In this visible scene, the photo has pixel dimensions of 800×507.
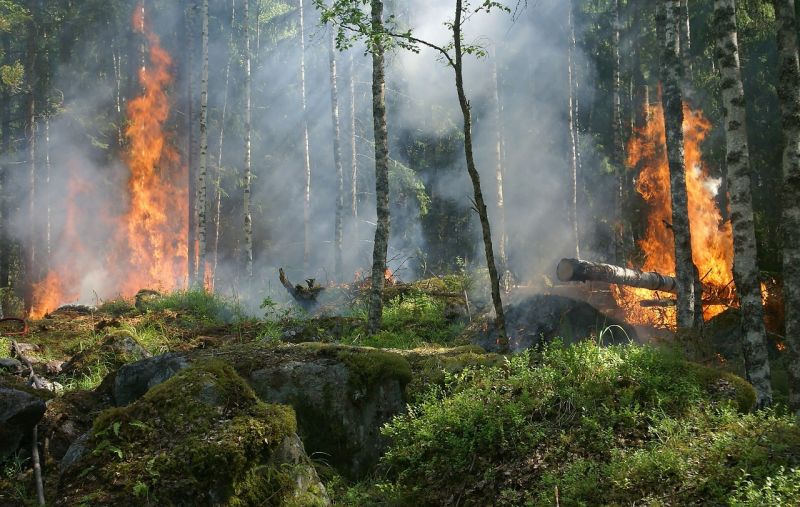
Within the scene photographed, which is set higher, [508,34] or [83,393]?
[508,34]

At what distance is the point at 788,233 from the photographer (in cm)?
742

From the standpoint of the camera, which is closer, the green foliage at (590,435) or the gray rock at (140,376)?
the green foliage at (590,435)

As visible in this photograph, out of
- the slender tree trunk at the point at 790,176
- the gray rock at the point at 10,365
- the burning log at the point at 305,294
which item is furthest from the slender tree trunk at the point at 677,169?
the gray rock at the point at 10,365

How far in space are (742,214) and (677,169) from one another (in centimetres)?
370

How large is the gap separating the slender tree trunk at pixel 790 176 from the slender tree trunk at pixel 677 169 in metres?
3.37

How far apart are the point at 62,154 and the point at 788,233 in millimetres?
29841

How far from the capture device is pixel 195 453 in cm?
446

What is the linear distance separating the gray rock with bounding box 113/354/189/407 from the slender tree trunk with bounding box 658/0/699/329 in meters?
8.62

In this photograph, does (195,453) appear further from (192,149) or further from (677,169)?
(192,149)

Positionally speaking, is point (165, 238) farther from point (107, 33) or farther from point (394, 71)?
point (394, 71)

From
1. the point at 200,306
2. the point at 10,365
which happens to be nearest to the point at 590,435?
the point at 10,365

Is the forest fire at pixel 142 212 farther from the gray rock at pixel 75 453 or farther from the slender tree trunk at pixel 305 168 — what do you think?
the gray rock at pixel 75 453

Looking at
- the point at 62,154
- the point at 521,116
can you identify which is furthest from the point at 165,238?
the point at 521,116

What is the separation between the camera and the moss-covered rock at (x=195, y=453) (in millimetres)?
4281
